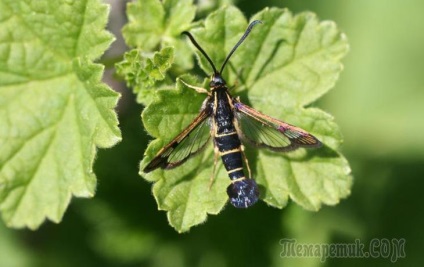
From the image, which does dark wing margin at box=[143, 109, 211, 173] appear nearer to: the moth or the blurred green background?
the moth

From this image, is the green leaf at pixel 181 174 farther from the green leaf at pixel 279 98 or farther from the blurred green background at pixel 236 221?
the blurred green background at pixel 236 221

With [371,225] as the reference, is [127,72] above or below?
above

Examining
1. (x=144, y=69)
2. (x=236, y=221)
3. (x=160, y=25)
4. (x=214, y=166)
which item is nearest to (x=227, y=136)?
(x=214, y=166)

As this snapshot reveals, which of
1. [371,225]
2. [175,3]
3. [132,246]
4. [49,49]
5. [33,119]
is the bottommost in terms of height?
[132,246]

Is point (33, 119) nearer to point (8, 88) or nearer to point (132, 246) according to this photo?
point (8, 88)

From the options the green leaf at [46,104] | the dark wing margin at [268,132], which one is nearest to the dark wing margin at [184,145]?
the dark wing margin at [268,132]

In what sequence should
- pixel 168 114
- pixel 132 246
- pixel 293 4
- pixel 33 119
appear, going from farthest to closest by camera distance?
1. pixel 293 4
2. pixel 132 246
3. pixel 33 119
4. pixel 168 114

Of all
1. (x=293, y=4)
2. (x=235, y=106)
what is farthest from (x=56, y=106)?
(x=293, y=4)
